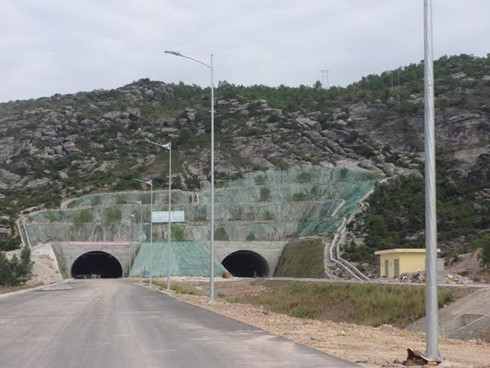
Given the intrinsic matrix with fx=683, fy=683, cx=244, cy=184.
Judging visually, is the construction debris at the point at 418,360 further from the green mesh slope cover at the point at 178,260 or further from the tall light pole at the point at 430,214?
the green mesh slope cover at the point at 178,260

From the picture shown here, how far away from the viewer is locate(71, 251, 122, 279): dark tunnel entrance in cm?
10462

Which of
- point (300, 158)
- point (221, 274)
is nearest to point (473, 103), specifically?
point (300, 158)

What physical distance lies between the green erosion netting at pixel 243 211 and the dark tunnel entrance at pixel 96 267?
7.91 m

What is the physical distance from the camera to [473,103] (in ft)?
375

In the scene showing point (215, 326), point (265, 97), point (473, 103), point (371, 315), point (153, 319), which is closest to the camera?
point (215, 326)

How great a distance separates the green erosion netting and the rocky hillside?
18.6ft

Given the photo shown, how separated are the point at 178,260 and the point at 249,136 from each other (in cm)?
5268

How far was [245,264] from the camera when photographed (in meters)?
102

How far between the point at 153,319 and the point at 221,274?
194ft

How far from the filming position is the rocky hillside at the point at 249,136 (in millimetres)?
106938

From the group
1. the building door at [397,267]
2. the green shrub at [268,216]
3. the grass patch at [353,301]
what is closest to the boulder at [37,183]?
the green shrub at [268,216]

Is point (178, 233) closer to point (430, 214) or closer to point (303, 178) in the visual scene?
point (303, 178)

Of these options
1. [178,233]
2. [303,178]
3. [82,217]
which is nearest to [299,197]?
[303,178]

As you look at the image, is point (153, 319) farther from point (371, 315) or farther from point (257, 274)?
point (257, 274)
